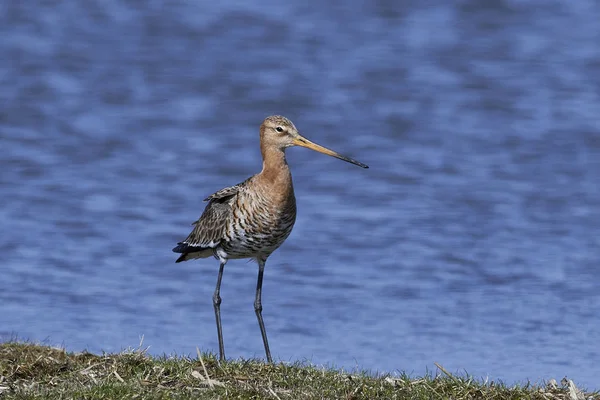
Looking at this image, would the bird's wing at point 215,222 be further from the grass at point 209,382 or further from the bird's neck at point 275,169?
the grass at point 209,382

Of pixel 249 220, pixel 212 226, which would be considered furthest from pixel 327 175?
pixel 249 220

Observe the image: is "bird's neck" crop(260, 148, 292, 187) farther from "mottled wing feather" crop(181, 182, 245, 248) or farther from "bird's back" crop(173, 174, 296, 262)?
"mottled wing feather" crop(181, 182, 245, 248)

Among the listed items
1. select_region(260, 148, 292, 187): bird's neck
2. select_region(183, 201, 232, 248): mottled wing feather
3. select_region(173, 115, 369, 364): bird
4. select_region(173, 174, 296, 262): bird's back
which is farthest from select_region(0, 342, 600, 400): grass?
select_region(260, 148, 292, 187): bird's neck

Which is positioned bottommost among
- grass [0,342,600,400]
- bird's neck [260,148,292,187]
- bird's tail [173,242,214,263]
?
grass [0,342,600,400]

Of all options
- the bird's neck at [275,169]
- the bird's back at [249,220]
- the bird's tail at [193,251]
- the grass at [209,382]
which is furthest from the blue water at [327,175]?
the grass at [209,382]

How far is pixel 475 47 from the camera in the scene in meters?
18.6

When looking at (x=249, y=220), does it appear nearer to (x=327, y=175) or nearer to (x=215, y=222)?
(x=215, y=222)

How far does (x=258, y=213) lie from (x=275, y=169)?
15.0 inches

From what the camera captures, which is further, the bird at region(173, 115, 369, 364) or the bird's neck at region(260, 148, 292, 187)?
the bird's neck at region(260, 148, 292, 187)

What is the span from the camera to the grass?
6957 millimetres

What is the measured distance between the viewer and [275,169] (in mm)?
8922

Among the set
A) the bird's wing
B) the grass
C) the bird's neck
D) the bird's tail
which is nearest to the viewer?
the grass

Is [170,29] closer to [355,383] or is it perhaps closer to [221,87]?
[221,87]

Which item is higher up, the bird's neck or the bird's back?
the bird's neck
